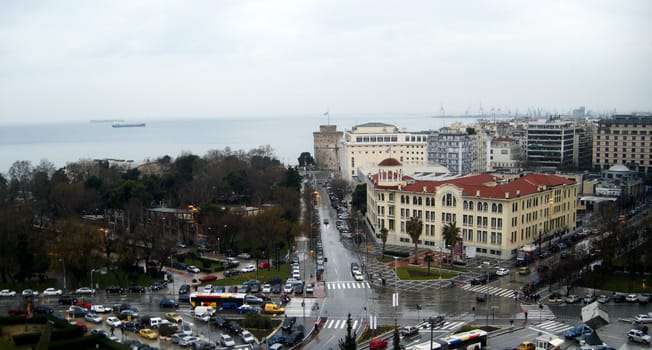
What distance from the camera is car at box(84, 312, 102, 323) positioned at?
102 ft

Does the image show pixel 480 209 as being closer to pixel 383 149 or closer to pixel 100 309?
pixel 100 309

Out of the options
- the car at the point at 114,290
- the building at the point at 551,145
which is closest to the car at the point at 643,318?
the car at the point at 114,290

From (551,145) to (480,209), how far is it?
5138 cm

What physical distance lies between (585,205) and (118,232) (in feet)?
138

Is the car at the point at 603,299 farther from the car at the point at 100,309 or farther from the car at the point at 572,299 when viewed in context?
the car at the point at 100,309

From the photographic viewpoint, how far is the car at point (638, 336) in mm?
26984

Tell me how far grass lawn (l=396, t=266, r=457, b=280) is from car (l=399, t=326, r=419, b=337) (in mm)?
10160

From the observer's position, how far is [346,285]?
38.0 m

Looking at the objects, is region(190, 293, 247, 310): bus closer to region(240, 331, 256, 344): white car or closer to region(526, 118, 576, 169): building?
region(240, 331, 256, 344): white car

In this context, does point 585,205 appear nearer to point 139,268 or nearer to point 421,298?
point 421,298

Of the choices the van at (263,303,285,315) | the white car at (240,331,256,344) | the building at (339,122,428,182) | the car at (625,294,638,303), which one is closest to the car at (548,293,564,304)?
the car at (625,294,638,303)

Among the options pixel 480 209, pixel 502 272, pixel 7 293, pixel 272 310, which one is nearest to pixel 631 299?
pixel 502 272

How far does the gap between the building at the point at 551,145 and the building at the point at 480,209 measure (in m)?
40.6

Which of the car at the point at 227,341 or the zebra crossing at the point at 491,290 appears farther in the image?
the zebra crossing at the point at 491,290
